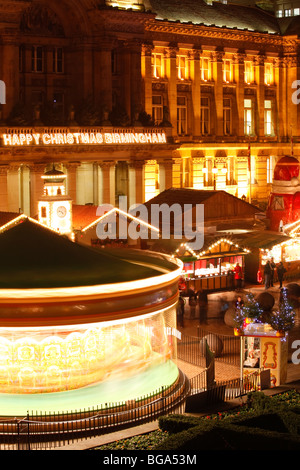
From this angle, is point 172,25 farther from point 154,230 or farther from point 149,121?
point 154,230

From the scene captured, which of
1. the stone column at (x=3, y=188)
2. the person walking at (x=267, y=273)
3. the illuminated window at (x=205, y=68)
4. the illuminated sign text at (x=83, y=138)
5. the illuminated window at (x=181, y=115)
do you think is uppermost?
the illuminated window at (x=205, y=68)

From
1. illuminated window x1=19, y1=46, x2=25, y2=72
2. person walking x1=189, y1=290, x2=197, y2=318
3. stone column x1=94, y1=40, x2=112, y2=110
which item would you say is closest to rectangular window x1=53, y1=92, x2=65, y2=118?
stone column x1=94, y1=40, x2=112, y2=110

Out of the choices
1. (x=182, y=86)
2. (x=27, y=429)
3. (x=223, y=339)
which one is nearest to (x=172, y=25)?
(x=182, y=86)

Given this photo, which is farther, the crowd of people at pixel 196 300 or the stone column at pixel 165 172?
the stone column at pixel 165 172

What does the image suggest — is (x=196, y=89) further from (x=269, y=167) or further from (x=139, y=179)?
(x=139, y=179)

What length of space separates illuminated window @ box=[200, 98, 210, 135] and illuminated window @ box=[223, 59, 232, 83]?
3.40 metres

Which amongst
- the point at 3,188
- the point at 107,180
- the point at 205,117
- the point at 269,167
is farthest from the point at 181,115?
the point at 3,188

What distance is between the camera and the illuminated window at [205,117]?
8206 cm

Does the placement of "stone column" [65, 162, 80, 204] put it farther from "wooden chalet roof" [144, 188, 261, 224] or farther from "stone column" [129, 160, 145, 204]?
"wooden chalet roof" [144, 188, 261, 224]

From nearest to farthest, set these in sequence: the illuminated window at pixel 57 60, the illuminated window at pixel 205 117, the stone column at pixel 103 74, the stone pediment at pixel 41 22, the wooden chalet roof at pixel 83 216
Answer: the wooden chalet roof at pixel 83 216 → the stone pediment at pixel 41 22 → the stone column at pixel 103 74 → the illuminated window at pixel 57 60 → the illuminated window at pixel 205 117

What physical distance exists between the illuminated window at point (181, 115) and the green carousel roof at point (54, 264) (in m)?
52.6

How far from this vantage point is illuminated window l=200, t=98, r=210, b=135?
82062mm

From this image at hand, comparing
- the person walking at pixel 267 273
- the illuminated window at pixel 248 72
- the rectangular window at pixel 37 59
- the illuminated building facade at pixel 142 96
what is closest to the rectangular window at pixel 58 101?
the illuminated building facade at pixel 142 96

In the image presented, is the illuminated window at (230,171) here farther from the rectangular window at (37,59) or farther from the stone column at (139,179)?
the rectangular window at (37,59)
